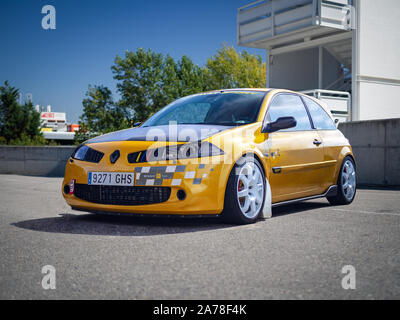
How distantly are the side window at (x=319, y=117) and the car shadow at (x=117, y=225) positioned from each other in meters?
1.51

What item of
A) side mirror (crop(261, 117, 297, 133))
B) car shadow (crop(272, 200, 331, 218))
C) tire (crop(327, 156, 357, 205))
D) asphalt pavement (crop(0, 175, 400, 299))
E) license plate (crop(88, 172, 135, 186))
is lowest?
car shadow (crop(272, 200, 331, 218))

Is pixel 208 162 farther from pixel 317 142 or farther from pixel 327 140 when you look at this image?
pixel 327 140

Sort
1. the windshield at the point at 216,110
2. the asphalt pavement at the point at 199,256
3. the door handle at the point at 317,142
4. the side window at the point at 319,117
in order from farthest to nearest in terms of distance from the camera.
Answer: the side window at the point at 319,117 < the door handle at the point at 317,142 < the windshield at the point at 216,110 < the asphalt pavement at the point at 199,256

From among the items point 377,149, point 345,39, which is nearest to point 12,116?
point 345,39

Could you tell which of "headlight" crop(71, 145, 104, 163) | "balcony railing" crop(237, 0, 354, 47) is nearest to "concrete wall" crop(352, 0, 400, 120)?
"balcony railing" crop(237, 0, 354, 47)

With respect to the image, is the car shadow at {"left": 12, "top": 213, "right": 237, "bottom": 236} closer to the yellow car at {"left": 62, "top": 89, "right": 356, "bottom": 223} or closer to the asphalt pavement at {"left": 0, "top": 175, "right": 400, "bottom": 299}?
the asphalt pavement at {"left": 0, "top": 175, "right": 400, "bottom": 299}

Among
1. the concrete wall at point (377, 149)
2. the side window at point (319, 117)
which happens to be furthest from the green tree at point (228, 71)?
the side window at point (319, 117)

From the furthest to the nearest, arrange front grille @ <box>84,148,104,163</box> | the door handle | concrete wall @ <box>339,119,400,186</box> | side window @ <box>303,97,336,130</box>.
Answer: concrete wall @ <box>339,119,400,186</box>, side window @ <box>303,97,336,130</box>, the door handle, front grille @ <box>84,148,104,163</box>

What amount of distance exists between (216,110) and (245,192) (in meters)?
1.29

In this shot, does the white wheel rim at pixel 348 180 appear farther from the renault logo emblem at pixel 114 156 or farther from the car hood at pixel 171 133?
the renault logo emblem at pixel 114 156

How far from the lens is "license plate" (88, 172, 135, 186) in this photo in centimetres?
469

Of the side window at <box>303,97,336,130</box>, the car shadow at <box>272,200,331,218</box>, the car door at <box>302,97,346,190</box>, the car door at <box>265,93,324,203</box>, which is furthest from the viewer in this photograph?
the side window at <box>303,97,336,130</box>

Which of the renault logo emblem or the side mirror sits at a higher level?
the side mirror

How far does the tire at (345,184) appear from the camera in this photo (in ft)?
22.4
